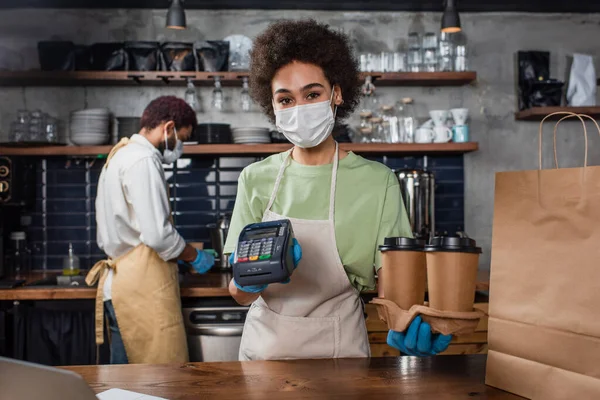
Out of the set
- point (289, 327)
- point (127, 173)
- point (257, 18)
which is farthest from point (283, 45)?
point (257, 18)

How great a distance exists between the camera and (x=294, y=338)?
1.79 m

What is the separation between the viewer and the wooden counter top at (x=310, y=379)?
50.6 inches

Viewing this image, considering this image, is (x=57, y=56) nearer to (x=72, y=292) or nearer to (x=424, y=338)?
(x=72, y=292)

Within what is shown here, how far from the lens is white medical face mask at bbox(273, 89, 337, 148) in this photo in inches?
71.6

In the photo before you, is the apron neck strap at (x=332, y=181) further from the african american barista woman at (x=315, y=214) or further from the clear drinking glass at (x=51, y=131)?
the clear drinking glass at (x=51, y=131)

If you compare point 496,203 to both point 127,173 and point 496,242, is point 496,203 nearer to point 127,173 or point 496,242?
point 496,242

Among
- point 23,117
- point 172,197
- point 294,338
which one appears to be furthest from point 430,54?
point 294,338

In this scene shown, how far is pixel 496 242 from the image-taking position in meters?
1.22

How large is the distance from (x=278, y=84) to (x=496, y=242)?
0.84 metres

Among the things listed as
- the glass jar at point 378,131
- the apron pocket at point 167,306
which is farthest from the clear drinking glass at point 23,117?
the glass jar at point 378,131

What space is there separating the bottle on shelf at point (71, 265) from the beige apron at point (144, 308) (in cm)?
89

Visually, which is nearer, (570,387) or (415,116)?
(570,387)

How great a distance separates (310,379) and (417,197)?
276 cm

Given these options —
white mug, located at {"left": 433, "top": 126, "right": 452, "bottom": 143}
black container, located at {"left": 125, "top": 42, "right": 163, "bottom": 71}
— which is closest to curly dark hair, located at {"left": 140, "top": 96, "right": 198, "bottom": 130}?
black container, located at {"left": 125, "top": 42, "right": 163, "bottom": 71}
